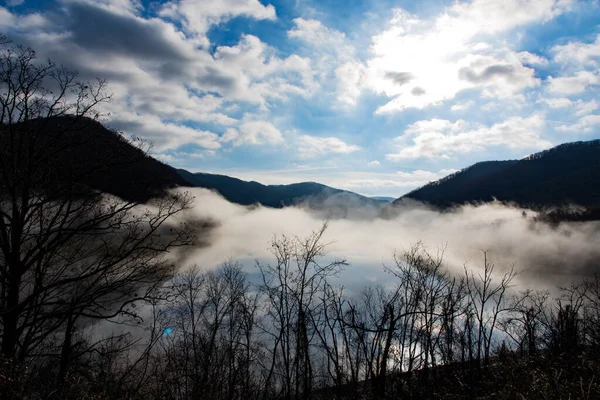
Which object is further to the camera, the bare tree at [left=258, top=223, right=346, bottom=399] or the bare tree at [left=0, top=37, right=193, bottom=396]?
the bare tree at [left=258, top=223, right=346, bottom=399]

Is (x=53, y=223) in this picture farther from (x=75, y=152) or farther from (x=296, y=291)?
(x=296, y=291)

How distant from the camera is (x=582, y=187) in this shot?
628 ft

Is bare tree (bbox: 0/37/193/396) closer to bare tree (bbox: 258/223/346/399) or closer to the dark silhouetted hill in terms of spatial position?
the dark silhouetted hill

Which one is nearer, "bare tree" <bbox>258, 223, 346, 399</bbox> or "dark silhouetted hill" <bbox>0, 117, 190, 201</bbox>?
"dark silhouetted hill" <bbox>0, 117, 190, 201</bbox>

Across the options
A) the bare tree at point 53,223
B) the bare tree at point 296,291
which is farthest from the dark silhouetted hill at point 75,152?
the bare tree at point 296,291

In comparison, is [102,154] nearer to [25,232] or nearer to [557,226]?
[25,232]

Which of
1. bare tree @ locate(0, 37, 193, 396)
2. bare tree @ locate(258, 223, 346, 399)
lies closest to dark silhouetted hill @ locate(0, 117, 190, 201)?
bare tree @ locate(0, 37, 193, 396)

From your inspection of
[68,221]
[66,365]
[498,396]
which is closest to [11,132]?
[68,221]

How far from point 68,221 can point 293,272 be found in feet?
58.7

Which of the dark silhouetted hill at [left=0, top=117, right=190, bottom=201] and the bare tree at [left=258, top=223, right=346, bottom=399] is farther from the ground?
the dark silhouetted hill at [left=0, top=117, right=190, bottom=201]

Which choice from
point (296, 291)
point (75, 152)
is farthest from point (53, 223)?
point (296, 291)

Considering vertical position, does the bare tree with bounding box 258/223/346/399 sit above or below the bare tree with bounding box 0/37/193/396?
below

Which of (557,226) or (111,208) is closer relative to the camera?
(111,208)

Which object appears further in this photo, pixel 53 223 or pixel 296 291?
pixel 296 291
